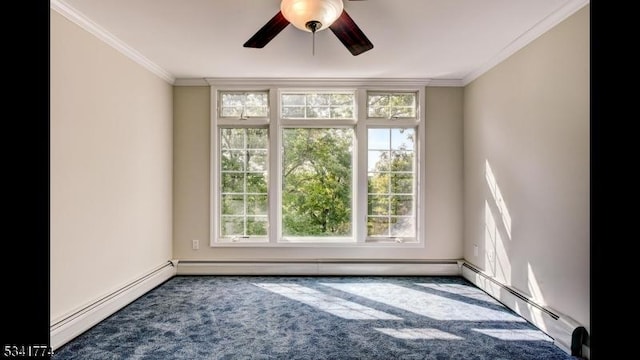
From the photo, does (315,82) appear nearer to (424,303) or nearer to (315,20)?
(315,20)

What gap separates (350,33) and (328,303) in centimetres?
245

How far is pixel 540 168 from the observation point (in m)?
2.69

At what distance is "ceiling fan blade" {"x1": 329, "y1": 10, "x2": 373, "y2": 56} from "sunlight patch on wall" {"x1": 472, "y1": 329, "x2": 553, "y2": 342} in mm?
2462

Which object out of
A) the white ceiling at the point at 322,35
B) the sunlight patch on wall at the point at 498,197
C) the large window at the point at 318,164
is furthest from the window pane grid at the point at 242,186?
the sunlight patch on wall at the point at 498,197

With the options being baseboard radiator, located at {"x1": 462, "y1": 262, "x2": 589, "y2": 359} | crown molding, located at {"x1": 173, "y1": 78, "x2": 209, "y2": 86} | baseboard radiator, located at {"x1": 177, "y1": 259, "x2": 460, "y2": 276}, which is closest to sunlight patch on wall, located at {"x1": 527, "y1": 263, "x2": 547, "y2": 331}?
baseboard radiator, located at {"x1": 462, "y1": 262, "x2": 589, "y2": 359}

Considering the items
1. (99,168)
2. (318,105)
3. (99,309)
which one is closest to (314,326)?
(99,309)

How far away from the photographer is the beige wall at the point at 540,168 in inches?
90.0

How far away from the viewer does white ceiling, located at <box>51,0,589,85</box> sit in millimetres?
2410

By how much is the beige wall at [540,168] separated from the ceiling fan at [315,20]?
150cm


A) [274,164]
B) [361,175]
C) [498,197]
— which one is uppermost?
[274,164]

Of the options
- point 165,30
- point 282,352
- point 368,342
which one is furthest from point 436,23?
point 282,352

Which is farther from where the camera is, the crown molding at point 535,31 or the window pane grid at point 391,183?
the window pane grid at point 391,183

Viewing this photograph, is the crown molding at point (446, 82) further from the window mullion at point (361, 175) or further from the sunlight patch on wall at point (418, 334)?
the sunlight patch on wall at point (418, 334)
